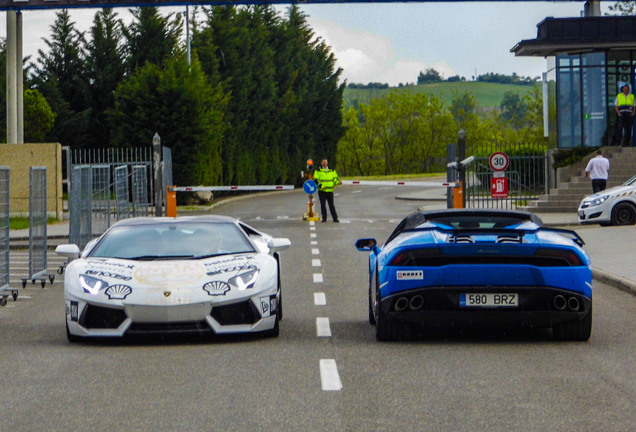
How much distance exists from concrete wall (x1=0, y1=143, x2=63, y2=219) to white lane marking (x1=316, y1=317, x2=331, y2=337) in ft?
77.5

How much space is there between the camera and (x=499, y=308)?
950cm

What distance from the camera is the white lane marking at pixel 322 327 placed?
416 inches

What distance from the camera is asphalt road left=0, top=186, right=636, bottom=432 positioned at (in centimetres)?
666

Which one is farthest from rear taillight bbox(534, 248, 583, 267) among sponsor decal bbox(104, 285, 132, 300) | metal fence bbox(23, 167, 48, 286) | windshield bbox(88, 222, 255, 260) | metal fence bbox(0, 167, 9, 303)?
metal fence bbox(23, 167, 48, 286)

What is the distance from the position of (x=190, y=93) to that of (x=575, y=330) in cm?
3382

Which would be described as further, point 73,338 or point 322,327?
point 322,327

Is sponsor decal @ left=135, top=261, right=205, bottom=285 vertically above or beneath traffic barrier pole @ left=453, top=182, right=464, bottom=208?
beneath

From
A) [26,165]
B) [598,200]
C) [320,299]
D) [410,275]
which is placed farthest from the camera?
[26,165]

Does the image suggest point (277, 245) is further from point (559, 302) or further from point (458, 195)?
point (458, 195)

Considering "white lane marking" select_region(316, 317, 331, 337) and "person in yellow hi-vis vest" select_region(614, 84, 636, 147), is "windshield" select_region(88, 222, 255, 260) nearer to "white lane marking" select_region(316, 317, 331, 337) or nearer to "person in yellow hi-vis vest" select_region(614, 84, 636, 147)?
"white lane marking" select_region(316, 317, 331, 337)

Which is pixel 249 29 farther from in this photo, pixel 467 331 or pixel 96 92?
pixel 467 331

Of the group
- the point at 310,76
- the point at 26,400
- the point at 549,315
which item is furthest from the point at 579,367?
the point at 310,76

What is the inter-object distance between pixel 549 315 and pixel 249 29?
171ft

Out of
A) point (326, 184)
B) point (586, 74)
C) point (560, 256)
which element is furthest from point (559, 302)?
point (586, 74)
